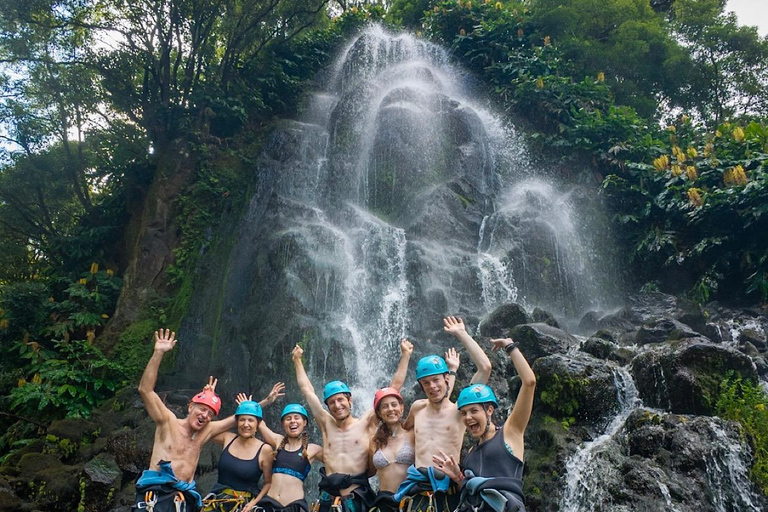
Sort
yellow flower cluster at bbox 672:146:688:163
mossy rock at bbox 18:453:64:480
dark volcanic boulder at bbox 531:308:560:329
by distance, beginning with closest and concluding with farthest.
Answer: mossy rock at bbox 18:453:64:480, dark volcanic boulder at bbox 531:308:560:329, yellow flower cluster at bbox 672:146:688:163

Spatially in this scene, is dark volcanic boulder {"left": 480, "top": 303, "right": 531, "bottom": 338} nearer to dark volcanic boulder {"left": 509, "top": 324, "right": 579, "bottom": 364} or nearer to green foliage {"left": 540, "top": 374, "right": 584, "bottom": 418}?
dark volcanic boulder {"left": 509, "top": 324, "right": 579, "bottom": 364}

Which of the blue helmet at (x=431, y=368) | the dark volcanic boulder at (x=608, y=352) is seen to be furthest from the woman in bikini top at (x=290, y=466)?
the dark volcanic boulder at (x=608, y=352)

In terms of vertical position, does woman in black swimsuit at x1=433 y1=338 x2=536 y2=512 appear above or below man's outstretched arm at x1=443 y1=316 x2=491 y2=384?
below

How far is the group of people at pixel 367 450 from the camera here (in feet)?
11.7

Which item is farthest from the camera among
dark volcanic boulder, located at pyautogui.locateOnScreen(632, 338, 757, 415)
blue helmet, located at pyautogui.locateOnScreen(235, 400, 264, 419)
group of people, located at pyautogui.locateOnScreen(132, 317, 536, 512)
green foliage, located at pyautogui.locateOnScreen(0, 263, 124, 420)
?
green foliage, located at pyautogui.locateOnScreen(0, 263, 124, 420)

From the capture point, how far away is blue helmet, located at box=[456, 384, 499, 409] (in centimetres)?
361

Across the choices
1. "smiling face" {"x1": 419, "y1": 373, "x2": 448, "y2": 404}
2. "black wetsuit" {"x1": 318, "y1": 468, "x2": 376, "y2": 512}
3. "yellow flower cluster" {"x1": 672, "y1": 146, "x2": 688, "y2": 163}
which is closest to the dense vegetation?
"yellow flower cluster" {"x1": 672, "y1": 146, "x2": 688, "y2": 163}

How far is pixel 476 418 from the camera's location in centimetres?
358

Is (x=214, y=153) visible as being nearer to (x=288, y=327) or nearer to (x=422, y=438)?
(x=288, y=327)

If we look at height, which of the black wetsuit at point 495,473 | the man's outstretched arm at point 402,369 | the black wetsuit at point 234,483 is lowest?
the black wetsuit at point 234,483

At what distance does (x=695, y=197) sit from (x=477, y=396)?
32.7 ft

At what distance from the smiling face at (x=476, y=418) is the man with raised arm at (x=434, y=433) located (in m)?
0.35

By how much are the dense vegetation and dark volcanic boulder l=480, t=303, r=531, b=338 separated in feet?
14.0

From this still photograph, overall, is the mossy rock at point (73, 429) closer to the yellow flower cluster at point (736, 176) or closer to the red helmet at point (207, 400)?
the red helmet at point (207, 400)
